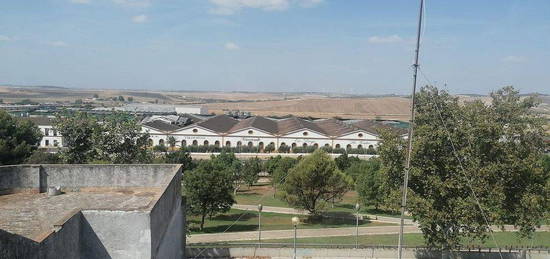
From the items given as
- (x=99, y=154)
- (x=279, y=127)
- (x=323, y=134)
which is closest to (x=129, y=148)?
(x=99, y=154)

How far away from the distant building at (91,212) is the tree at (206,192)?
1753 cm

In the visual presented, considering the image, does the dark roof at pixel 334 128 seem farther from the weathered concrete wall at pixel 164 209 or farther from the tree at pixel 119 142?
the weathered concrete wall at pixel 164 209

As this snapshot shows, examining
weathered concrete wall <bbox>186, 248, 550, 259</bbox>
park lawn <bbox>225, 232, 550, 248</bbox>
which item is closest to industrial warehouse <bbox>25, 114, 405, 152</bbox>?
park lawn <bbox>225, 232, 550, 248</bbox>

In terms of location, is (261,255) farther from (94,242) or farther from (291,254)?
(94,242)

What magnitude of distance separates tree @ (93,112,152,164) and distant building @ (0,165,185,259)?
9554 millimetres

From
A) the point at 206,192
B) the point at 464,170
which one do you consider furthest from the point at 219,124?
the point at 464,170

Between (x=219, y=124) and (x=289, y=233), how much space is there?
7331 centimetres

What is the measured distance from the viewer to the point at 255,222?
36.5 meters

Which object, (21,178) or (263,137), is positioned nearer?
(21,178)

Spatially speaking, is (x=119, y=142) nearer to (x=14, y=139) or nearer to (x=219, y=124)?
(x=14, y=139)

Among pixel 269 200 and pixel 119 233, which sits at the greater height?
pixel 119 233

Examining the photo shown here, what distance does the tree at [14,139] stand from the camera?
37406 millimetres

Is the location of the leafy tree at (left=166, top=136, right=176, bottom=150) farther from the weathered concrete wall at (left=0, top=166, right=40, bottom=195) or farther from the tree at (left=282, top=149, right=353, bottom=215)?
the weathered concrete wall at (left=0, top=166, right=40, bottom=195)

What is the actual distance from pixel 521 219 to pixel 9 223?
18.9m
